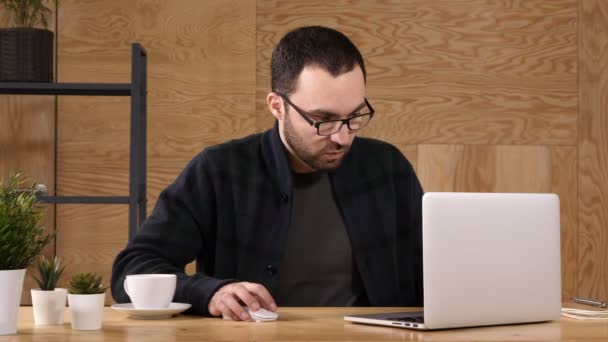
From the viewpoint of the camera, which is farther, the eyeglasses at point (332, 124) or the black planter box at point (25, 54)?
the black planter box at point (25, 54)

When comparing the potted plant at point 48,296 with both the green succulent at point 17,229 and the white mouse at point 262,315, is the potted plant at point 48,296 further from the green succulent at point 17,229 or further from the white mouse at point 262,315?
the white mouse at point 262,315

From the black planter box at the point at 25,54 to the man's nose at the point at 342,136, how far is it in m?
1.33

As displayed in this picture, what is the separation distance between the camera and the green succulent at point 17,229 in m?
1.36

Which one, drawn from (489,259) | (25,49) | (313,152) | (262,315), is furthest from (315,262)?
(25,49)

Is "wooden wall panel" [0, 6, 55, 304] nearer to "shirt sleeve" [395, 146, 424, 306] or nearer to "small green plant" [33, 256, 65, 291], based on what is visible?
"shirt sleeve" [395, 146, 424, 306]

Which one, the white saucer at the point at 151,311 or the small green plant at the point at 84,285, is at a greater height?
the small green plant at the point at 84,285

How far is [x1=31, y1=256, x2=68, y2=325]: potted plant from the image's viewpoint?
1.49m

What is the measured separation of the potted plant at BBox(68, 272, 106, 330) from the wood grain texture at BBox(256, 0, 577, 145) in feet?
6.39

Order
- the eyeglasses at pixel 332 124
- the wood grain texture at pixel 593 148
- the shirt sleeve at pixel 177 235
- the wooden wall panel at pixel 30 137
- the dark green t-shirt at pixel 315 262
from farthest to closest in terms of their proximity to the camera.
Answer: the wood grain texture at pixel 593 148 → the wooden wall panel at pixel 30 137 → the dark green t-shirt at pixel 315 262 → the eyeglasses at pixel 332 124 → the shirt sleeve at pixel 177 235

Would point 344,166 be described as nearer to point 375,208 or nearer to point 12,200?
point 375,208

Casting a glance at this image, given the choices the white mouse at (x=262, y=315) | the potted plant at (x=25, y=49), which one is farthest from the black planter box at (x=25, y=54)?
the white mouse at (x=262, y=315)

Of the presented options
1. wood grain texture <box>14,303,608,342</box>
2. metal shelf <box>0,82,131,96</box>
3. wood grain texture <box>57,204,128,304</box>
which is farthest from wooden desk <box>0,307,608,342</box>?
wood grain texture <box>57,204,128,304</box>

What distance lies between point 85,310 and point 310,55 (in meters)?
0.92

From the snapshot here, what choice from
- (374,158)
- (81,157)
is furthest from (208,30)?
(374,158)
